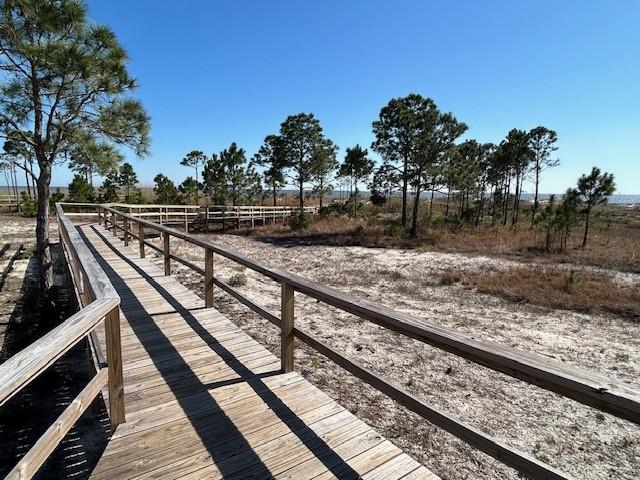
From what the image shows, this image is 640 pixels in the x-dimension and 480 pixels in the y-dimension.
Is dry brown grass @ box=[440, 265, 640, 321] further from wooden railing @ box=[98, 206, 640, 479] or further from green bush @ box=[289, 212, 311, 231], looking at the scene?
green bush @ box=[289, 212, 311, 231]

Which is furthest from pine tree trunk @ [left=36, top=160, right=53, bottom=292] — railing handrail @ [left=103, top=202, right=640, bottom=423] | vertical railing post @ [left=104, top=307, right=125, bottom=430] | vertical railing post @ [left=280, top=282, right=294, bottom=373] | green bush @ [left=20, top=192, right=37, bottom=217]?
green bush @ [left=20, top=192, right=37, bottom=217]

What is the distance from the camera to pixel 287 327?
10.6 feet

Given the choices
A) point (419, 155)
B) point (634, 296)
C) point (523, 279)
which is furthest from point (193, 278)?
point (419, 155)

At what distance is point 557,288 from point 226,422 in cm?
1098

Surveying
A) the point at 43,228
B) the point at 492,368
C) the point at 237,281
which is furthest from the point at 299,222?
the point at 492,368

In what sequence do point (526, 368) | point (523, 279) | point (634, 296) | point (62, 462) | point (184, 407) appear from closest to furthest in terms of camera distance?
point (526, 368), point (184, 407), point (62, 462), point (634, 296), point (523, 279)

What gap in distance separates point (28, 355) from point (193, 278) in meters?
8.72

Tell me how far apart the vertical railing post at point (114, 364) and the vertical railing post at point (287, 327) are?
1320 millimetres

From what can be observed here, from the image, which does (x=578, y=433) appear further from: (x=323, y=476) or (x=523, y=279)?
(x=523, y=279)

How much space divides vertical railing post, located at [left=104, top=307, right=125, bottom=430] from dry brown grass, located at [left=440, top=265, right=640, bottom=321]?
968 cm

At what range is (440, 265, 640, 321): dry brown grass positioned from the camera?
348 inches

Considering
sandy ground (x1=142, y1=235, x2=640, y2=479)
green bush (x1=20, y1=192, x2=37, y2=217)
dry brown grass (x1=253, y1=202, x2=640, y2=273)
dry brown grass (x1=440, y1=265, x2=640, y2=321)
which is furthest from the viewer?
green bush (x1=20, y1=192, x2=37, y2=217)

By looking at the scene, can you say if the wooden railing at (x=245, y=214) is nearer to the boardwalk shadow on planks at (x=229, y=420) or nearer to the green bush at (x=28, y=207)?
the green bush at (x=28, y=207)

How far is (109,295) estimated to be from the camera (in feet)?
7.34
